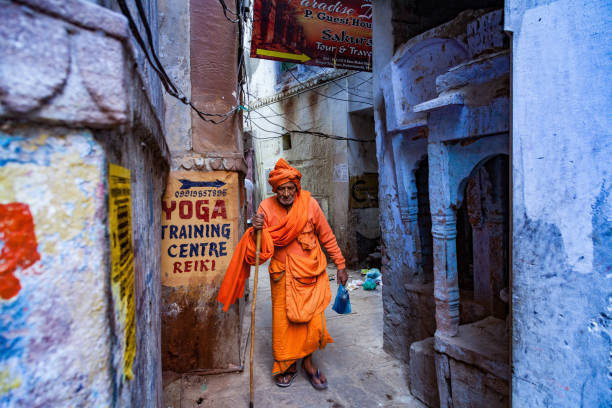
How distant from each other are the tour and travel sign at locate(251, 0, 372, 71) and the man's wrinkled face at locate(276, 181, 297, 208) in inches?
156

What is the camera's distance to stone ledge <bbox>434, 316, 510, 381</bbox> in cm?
250

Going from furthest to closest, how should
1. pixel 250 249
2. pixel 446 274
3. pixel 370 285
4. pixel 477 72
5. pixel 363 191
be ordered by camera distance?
pixel 363 191 → pixel 370 285 → pixel 250 249 → pixel 446 274 → pixel 477 72

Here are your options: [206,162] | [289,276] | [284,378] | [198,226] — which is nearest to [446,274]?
[289,276]

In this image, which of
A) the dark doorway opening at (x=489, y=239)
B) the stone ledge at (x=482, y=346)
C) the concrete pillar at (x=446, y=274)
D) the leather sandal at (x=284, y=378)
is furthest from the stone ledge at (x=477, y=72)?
the leather sandal at (x=284, y=378)

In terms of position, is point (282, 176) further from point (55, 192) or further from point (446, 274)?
point (55, 192)

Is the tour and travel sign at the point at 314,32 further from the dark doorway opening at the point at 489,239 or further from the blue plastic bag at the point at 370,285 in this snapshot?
the blue plastic bag at the point at 370,285

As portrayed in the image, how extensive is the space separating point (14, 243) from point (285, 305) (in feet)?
9.77

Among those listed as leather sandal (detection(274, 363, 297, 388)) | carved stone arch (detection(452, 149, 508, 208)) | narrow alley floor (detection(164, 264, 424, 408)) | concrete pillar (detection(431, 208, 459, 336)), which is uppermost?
carved stone arch (detection(452, 149, 508, 208))

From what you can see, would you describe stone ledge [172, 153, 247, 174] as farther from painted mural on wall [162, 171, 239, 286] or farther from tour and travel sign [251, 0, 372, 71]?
tour and travel sign [251, 0, 372, 71]

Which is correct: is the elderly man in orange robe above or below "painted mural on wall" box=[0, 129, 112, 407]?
below

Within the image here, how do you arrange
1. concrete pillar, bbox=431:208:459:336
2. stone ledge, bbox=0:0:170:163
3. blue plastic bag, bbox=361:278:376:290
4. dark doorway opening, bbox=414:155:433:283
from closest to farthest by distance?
stone ledge, bbox=0:0:170:163, concrete pillar, bbox=431:208:459:336, dark doorway opening, bbox=414:155:433:283, blue plastic bag, bbox=361:278:376:290

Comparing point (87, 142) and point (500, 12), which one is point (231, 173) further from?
point (87, 142)

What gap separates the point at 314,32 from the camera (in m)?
6.69

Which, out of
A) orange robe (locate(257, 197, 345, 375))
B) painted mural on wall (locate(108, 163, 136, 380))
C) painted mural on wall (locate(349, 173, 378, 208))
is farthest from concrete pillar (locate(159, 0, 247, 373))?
painted mural on wall (locate(349, 173, 378, 208))
